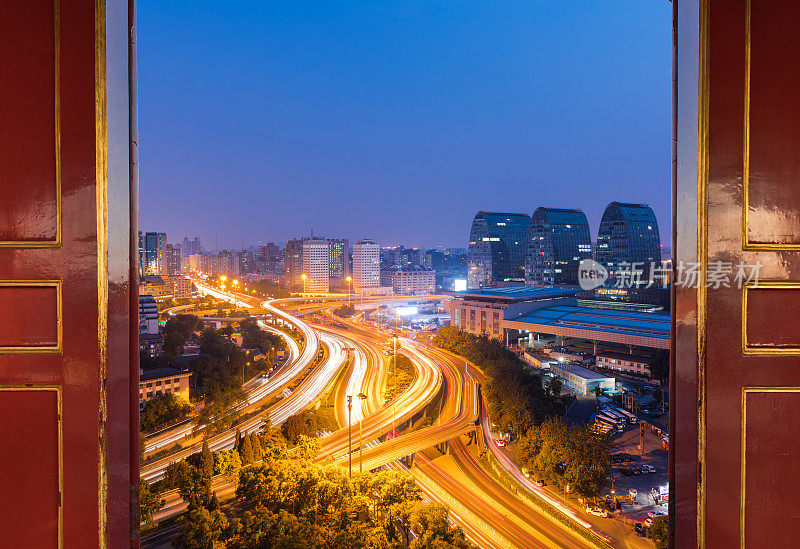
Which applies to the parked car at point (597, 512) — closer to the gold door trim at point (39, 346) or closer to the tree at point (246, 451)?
the tree at point (246, 451)

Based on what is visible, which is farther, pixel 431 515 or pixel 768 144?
pixel 431 515

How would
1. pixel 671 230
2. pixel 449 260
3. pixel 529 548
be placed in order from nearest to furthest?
pixel 671 230 < pixel 529 548 < pixel 449 260

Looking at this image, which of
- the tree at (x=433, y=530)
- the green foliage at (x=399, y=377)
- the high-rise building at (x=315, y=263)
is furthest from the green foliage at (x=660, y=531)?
the high-rise building at (x=315, y=263)

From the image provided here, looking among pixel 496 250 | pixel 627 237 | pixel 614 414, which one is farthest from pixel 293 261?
pixel 614 414

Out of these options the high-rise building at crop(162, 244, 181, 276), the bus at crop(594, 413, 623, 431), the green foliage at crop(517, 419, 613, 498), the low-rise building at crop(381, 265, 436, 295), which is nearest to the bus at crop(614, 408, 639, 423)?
the bus at crop(594, 413, 623, 431)

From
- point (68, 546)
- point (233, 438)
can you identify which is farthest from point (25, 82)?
point (233, 438)

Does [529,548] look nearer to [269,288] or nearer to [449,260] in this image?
[269,288]

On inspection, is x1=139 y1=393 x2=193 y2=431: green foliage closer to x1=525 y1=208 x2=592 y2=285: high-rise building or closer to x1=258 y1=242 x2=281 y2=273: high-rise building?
x1=525 y1=208 x2=592 y2=285: high-rise building
